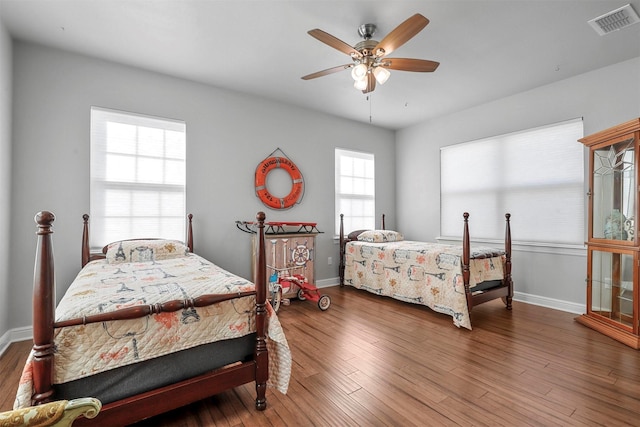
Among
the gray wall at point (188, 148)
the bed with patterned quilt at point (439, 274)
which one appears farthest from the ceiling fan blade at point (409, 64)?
the gray wall at point (188, 148)

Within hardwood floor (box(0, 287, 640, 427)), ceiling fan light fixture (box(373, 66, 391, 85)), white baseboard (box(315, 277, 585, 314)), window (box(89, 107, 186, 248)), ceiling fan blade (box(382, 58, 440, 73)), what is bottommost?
hardwood floor (box(0, 287, 640, 427))

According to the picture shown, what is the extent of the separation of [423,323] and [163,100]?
378 cm

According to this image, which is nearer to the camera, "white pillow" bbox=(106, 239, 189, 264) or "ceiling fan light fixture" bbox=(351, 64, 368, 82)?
"ceiling fan light fixture" bbox=(351, 64, 368, 82)

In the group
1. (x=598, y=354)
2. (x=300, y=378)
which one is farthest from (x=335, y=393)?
(x=598, y=354)

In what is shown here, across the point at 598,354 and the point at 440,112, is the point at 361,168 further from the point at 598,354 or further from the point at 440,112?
the point at 598,354

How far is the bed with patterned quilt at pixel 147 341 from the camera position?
120 centimetres

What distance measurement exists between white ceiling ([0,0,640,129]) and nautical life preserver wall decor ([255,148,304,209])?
3.10 feet

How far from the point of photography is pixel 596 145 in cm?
300

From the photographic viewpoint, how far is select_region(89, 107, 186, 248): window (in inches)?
120

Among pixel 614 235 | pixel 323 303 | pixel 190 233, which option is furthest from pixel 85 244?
pixel 614 235

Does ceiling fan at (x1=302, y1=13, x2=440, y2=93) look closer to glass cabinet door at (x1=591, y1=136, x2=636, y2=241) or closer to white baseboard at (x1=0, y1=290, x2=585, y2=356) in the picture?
glass cabinet door at (x1=591, y1=136, x2=636, y2=241)

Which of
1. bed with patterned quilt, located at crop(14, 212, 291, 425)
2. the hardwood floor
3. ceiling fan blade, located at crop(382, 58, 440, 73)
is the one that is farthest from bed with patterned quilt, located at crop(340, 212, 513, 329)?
bed with patterned quilt, located at crop(14, 212, 291, 425)

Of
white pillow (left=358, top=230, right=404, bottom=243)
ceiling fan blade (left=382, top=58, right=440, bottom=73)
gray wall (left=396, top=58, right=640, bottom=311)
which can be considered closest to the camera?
ceiling fan blade (left=382, top=58, right=440, bottom=73)

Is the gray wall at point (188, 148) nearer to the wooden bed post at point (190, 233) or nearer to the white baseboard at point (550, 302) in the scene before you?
the wooden bed post at point (190, 233)
